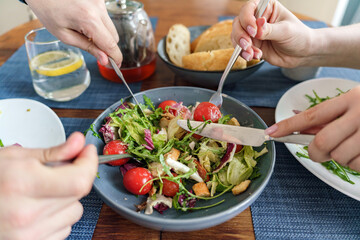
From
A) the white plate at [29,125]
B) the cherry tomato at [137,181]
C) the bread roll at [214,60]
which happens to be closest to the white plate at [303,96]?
the bread roll at [214,60]

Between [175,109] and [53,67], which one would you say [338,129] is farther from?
[53,67]

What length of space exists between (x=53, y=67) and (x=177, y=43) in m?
0.72

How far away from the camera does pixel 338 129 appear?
0.70 metres

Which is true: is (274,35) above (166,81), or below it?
above

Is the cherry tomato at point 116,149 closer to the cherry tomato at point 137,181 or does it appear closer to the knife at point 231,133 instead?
the cherry tomato at point 137,181

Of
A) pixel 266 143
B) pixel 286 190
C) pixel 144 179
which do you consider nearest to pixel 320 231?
pixel 286 190

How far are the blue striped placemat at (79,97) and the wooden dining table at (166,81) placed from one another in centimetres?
5

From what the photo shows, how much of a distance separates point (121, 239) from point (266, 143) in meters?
0.59

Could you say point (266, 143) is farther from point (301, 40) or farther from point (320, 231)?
point (301, 40)

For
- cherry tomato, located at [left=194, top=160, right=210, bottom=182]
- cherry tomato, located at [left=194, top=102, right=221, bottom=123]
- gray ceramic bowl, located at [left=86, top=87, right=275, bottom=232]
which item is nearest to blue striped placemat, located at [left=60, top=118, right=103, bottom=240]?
gray ceramic bowl, located at [left=86, top=87, right=275, bottom=232]

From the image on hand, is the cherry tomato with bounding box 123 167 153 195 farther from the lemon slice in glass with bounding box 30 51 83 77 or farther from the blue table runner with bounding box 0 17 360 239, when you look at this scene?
the lemon slice in glass with bounding box 30 51 83 77

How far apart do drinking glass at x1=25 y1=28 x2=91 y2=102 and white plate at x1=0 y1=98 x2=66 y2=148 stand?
188 mm

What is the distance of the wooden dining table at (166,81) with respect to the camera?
81cm

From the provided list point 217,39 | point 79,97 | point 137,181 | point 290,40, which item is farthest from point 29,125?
point 290,40
